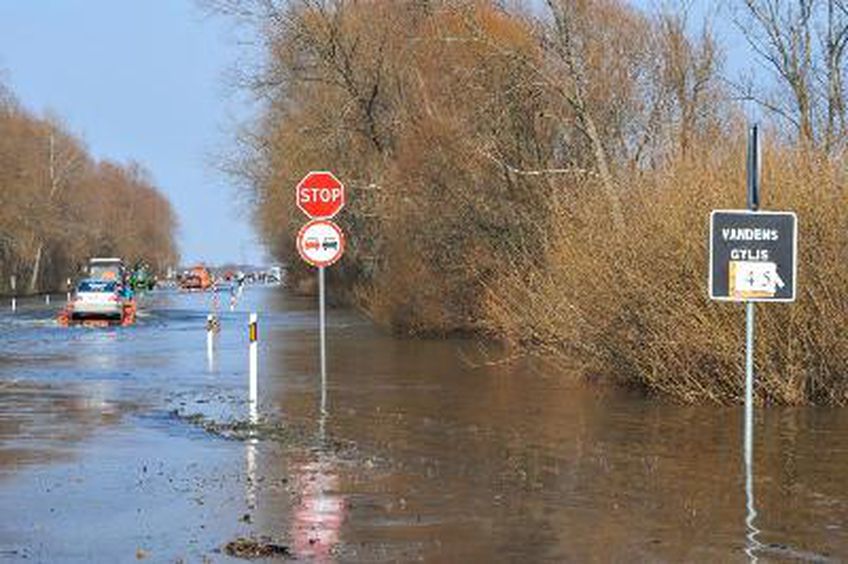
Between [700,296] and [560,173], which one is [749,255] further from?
[560,173]

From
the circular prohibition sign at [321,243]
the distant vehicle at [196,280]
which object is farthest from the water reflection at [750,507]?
the distant vehicle at [196,280]

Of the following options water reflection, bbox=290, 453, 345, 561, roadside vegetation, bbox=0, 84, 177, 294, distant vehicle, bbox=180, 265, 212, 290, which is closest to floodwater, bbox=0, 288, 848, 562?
water reflection, bbox=290, 453, 345, 561

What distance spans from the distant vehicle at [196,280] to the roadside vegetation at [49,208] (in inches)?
380

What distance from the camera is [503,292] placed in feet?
80.3

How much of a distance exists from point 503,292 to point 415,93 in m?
14.2

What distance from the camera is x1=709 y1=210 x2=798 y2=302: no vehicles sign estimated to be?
413 inches

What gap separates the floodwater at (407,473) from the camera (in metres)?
8.30

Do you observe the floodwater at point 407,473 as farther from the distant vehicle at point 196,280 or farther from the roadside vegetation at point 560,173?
the distant vehicle at point 196,280

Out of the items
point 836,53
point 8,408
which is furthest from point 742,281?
point 836,53

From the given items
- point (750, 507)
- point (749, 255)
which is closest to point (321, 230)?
point (749, 255)

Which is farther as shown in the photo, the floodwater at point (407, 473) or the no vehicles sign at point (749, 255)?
the no vehicles sign at point (749, 255)

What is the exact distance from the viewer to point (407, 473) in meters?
11.1

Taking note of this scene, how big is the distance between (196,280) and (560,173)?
83340 mm

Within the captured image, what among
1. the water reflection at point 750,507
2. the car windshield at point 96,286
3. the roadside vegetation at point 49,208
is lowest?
the water reflection at point 750,507
